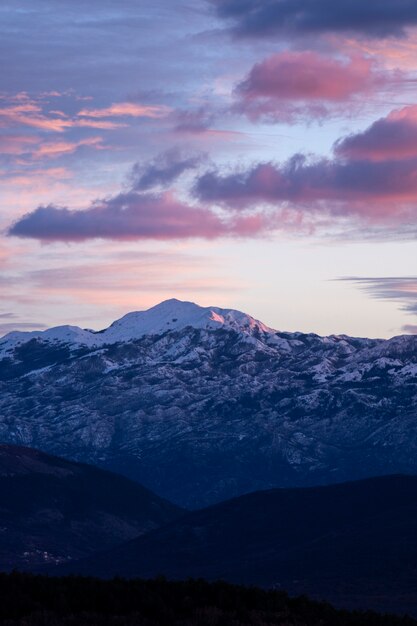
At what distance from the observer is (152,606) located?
249 ft

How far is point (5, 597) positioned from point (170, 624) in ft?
33.7

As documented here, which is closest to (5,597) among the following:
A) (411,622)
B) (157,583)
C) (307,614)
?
(157,583)

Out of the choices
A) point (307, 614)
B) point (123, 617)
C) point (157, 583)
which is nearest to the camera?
point (123, 617)

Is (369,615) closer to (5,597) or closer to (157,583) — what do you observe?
(157,583)

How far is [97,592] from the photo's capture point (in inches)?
3105

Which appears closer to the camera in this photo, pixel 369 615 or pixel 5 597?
pixel 5 597

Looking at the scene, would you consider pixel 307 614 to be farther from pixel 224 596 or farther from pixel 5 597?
pixel 5 597

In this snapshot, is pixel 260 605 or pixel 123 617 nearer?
pixel 123 617

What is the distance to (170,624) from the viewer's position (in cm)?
7244

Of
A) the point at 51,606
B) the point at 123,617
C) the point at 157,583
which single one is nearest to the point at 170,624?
the point at 123,617

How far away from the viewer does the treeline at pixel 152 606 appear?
7225 cm

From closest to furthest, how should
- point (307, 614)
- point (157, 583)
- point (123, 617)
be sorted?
point (123, 617)
point (307, 614)
point (157, 583)

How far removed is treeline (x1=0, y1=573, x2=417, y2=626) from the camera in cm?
7225

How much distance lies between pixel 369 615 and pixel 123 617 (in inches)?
687
